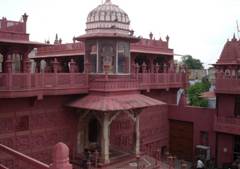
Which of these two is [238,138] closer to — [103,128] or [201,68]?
[103,128]

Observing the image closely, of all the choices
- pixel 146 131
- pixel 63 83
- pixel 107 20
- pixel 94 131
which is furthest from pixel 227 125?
pixel 63 83

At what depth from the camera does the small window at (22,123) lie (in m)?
12.4

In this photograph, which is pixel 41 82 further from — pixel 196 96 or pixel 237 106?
pixel 196 96

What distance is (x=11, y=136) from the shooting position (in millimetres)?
12141

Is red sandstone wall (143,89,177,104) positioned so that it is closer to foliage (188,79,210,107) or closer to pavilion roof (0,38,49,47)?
pavilion roof (0,38,49,47)

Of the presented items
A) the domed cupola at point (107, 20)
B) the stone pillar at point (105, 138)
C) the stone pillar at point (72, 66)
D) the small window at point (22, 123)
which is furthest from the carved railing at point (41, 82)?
the domed cupola at point (107, 20)

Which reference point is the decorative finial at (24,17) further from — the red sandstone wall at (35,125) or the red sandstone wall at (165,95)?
the red sandstone wall at (165,95)

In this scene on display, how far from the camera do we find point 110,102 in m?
12.9

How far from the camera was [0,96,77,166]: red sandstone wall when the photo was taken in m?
12.0

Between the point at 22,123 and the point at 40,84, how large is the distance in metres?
1.84

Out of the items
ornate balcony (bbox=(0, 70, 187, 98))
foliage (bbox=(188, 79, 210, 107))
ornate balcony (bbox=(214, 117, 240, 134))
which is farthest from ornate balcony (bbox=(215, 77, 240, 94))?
foliage (bbox=(188, 79, 210, 107))

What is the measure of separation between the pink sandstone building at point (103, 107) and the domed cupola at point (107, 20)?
48 millimetres

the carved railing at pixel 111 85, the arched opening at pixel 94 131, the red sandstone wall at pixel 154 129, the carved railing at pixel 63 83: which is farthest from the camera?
the red sandstone wall at pixel 154 129

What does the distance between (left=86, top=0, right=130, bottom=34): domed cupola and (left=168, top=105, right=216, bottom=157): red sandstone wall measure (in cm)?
704
